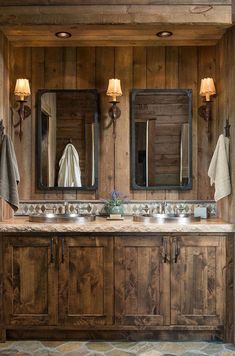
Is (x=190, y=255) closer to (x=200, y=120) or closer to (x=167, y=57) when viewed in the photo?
(x=200, y=120)

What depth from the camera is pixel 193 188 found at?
3451 mm

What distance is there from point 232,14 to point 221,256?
1.73 m

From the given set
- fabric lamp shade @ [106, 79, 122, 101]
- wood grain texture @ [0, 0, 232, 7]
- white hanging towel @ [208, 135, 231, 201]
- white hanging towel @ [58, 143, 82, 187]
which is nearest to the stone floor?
white hanging towel @ [208, 135, 231, 201]

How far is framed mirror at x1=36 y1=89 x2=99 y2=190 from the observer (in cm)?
344

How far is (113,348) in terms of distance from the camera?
9.19ft

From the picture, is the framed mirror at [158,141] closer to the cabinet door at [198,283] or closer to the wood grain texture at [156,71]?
the wood grain texture at [156,71]

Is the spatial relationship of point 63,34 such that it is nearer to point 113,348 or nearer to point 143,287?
point 143,287

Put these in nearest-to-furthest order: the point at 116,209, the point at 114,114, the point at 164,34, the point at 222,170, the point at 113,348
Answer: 1. the point at 113,348
2. the point at 222,170
3. the point at 164,34
4. the point at 116,209
5. the point at 114,114

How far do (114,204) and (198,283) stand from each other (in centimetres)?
92

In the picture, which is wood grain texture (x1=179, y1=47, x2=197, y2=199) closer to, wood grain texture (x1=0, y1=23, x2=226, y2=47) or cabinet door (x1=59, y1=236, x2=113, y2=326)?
wood grain texture (x1=0, y1=23, x2=226, y2=47)

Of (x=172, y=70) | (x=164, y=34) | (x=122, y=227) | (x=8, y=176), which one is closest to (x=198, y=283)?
(x=122, y=227)

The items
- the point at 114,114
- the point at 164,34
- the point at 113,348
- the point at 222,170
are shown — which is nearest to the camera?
the point at 113,348

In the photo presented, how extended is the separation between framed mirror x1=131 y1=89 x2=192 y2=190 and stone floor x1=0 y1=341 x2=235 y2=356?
126 cm

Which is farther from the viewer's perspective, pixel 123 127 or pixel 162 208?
pixel 123 127
